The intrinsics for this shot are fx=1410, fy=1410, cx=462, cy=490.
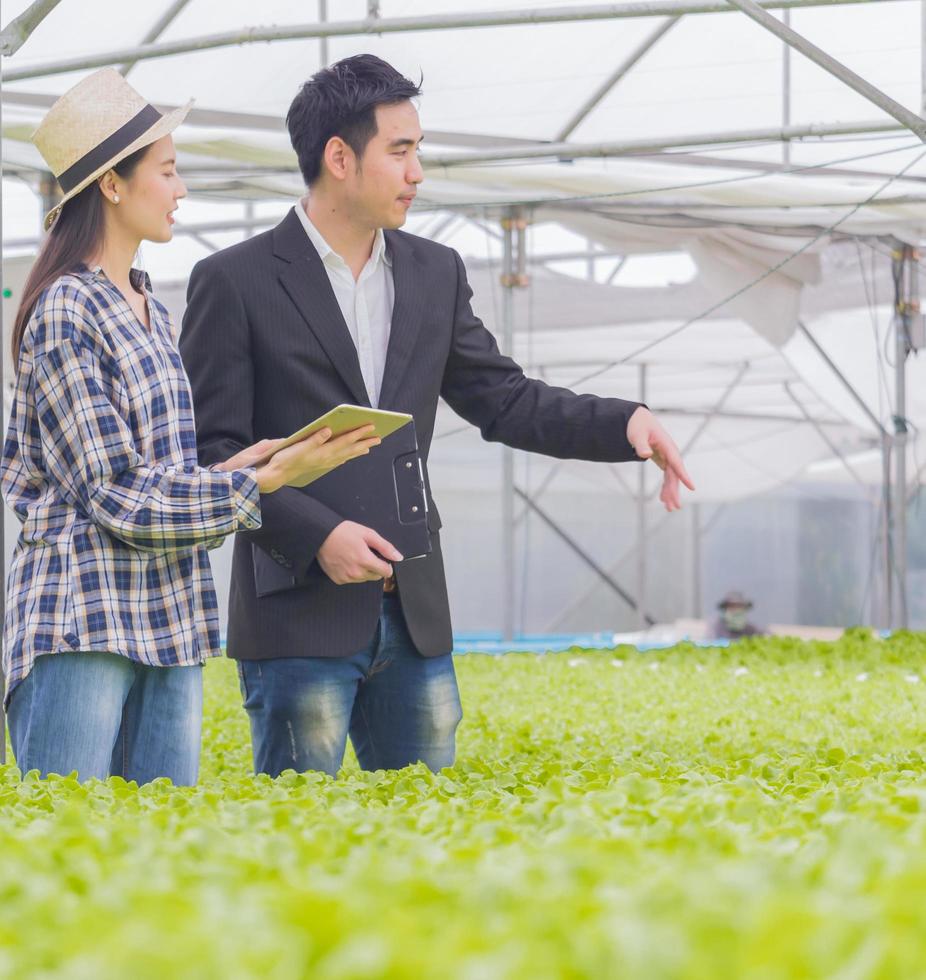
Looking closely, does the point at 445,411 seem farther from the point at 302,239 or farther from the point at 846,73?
the point at 302,239

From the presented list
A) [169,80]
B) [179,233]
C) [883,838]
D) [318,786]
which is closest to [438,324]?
[318,786]

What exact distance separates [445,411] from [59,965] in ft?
38.9

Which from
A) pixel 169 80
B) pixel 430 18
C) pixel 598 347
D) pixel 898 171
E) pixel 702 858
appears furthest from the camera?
pixel 598 347

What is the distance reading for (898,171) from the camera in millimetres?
9211

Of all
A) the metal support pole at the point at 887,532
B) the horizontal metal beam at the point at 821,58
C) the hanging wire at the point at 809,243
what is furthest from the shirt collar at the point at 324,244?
the metal support pole at the point at 887,532

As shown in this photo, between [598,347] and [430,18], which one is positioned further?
[598,347]

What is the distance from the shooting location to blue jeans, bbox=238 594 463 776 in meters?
2.79

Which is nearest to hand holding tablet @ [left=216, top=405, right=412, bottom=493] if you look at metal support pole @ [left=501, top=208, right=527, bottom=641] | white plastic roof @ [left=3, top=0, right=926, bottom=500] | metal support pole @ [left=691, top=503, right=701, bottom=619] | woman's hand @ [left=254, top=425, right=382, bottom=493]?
woman's hand @ [left=254, top=425, right=382, bottom=493]

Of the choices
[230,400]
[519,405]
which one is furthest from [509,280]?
[230,400]

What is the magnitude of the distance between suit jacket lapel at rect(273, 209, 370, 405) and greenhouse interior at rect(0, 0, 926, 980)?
819 mm

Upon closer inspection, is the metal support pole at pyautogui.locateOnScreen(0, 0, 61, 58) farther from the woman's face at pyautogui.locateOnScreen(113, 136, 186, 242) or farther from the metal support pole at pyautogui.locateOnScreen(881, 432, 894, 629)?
the metal support pole at pyautogui.locateOnScreen(881, 432, 894, 629)

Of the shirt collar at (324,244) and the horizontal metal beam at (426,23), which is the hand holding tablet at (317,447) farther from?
the horizontal metal beam at (426,23)

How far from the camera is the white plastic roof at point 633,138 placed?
800 cm

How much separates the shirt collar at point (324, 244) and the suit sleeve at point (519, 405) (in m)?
0.18
